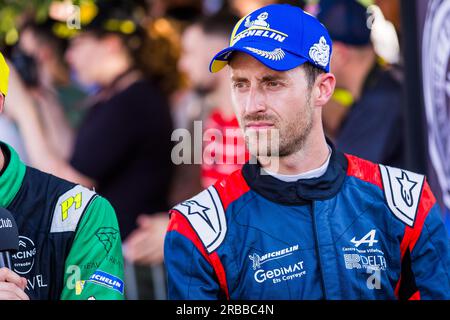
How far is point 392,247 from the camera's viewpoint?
358 centimetres

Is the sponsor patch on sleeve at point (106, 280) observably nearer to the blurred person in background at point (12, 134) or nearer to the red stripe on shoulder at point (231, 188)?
the red stripe on shoulder at point (231, 188)

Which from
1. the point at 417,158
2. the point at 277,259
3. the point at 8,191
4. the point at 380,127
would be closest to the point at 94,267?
the point at 8,191

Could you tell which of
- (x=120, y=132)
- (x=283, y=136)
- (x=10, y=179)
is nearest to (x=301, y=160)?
(x=283, y=136)

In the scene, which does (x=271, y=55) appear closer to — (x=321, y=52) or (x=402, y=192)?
(x=321, y=52)

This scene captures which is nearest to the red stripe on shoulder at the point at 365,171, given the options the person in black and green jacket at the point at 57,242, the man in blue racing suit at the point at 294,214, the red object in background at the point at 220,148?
the man in blue racing suit at the point at 294,214

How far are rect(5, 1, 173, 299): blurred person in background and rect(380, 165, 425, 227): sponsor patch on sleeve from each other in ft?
11.4

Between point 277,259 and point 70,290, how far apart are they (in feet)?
2.42

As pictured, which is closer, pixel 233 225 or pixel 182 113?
pixel 233 225

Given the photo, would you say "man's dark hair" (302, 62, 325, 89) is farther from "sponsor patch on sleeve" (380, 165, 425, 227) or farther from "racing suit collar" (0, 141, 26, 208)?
"racing suit collar" (0, 141, 26, 208)

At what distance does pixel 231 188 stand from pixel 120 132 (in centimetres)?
342

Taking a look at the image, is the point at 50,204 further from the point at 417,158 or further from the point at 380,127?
the point at 380,127

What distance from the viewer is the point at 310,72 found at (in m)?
3.66
